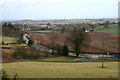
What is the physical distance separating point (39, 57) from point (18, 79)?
80.8 ft

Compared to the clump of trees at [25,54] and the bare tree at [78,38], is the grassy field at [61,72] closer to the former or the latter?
the clump of trees at [25,54]

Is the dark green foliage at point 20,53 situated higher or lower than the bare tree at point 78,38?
lower

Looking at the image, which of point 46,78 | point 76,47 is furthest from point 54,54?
point 46,78

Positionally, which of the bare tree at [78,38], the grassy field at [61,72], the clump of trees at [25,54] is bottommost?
the clump of trees at [25,54]

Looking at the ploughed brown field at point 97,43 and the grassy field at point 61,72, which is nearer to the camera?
the grassy field at point 61,72

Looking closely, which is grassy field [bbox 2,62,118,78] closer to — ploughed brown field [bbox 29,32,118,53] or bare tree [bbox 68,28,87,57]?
bare tree [bbox 68,28,87,57]

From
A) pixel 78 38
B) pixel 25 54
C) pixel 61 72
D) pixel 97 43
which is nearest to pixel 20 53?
pixel 25 54

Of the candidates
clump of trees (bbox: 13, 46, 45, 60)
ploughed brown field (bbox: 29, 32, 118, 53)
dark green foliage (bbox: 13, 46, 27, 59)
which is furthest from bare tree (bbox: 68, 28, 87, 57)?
dark green foliage (bbox: 13, 46, 27, 59)

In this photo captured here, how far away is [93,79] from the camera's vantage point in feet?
49.0

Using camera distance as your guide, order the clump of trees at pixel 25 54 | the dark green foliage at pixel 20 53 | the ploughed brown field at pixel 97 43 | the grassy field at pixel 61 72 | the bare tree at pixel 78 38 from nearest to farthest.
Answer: the grassy field at pixel 61 72
the dark green foliage at pixel 20 53
the clump of trees at pixel 25 54
the bare tree at pixel 78 38
the ploughed brown field at pixel 97 43

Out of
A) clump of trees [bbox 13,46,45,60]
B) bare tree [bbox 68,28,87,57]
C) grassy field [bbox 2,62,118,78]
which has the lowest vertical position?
clump of trees [bbox 13,46,45,60]

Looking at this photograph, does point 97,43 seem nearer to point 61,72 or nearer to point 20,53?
point 20,53

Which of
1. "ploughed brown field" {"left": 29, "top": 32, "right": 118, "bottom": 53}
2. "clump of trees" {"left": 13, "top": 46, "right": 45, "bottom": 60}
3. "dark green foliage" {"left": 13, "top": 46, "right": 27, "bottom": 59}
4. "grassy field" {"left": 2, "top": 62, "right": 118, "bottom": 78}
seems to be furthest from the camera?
"ploughed brown field" {"left": 29, "top": 32, "right": 118, "bottom": 53}

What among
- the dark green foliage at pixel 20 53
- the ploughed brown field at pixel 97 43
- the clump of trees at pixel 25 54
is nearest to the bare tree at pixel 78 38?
the ploughed brown field at pixel 97 43
